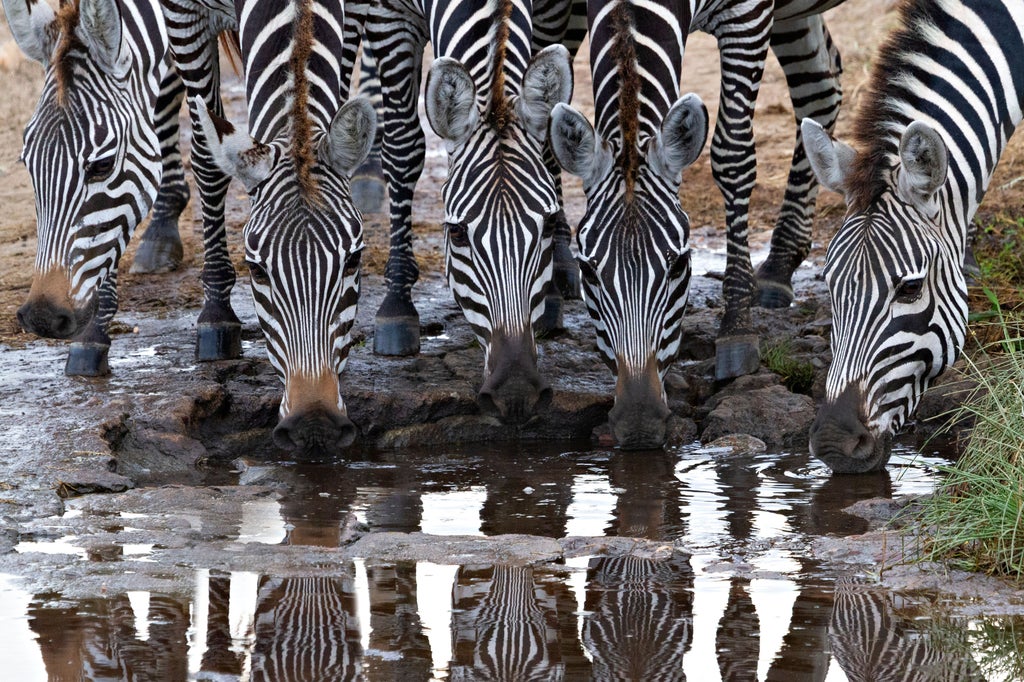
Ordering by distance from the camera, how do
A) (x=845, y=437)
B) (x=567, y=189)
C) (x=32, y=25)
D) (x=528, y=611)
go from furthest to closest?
1. (x=567, y=189)
2. (x=32, y=25)
3. (x=845, y=437)
4. (x=528, y=611)

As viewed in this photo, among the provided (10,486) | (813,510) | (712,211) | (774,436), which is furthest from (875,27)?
(10,486)

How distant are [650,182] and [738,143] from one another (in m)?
1.28

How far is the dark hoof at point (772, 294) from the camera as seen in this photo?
8562mm

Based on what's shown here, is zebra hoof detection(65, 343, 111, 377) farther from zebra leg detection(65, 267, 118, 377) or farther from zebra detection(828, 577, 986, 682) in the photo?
zebra detection(828, 577, 986, 682)

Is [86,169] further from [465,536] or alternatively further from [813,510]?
[813,510]

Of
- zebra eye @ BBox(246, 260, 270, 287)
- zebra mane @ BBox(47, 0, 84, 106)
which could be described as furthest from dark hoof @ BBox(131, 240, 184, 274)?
zebra eye @ BBox(246, 260, 270, 287)

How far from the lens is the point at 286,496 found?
225 inches

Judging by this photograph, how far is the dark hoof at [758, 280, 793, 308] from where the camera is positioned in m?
8.56

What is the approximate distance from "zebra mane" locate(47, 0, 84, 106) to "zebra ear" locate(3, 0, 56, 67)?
0.04 metres

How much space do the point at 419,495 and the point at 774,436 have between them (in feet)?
6.23

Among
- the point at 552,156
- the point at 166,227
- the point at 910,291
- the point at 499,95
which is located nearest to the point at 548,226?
the point at 499,95

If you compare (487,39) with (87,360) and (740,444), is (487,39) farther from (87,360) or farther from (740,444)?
(87,360)

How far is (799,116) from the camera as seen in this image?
9.31 m

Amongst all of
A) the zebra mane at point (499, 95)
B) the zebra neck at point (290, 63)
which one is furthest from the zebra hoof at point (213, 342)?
the zebra mane at point (499, 95)
